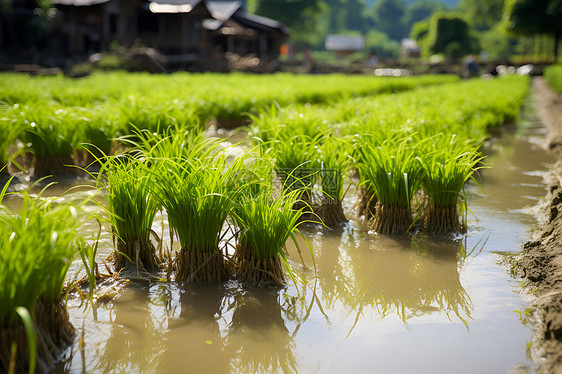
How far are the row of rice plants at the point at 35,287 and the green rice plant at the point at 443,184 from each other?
2.68 m

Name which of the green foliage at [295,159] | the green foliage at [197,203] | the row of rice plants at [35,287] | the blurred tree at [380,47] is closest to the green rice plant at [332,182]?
the green foliage at [295,159]

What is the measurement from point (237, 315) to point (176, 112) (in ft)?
14.7

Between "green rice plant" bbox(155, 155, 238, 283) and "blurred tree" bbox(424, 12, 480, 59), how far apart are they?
50573 millimetres

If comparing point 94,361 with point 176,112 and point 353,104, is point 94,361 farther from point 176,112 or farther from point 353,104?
point 353,104

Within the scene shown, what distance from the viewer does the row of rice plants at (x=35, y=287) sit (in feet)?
6.67

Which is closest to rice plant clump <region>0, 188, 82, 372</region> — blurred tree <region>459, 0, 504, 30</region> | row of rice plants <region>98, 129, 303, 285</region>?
row of rice plants <region>98, 129, 303, 285</region>

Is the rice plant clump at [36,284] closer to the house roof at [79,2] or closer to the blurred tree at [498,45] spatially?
the house roof at [79,2]

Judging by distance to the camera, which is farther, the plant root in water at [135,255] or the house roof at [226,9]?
the house roof at [226,9]

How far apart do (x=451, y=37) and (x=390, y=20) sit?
208 feet

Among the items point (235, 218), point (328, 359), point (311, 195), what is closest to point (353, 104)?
point (311, 195)

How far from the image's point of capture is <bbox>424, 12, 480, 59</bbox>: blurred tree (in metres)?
49.8

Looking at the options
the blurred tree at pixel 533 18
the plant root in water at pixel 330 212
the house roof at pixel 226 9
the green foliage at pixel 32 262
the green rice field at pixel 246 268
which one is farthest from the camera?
the blurred tree at pixel 533 18

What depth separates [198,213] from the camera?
9.77 feet

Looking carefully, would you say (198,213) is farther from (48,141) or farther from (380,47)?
(380,47)
